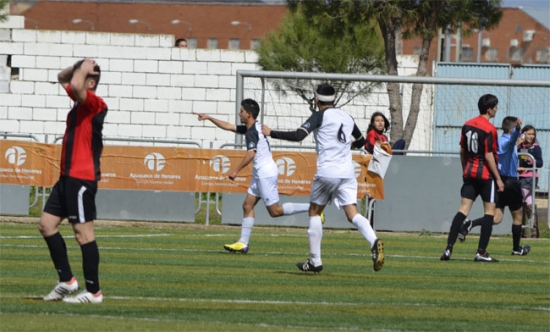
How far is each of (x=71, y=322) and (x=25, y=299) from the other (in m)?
1.37

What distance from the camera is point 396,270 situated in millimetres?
13461

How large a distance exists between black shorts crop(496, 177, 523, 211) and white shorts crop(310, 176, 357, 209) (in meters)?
4.70

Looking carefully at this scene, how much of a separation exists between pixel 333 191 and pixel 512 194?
4.99 m

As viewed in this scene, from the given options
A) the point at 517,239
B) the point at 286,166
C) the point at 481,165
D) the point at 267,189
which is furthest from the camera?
the point at 286,166

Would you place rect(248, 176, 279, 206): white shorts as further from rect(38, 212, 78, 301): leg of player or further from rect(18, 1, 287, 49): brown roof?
rect(18, 1, 287, 49): brown roof

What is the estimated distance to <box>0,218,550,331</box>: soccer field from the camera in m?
8.82

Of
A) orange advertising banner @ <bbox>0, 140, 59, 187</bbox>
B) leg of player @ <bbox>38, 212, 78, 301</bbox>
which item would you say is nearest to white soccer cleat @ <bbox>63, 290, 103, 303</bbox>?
leg of player @ <bbox>38, 212, 78, 301</bbox>

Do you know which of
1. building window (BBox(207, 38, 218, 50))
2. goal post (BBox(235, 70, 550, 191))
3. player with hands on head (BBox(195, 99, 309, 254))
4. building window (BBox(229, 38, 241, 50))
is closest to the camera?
player with hands on head (BBox(195, 99, 309, 254))

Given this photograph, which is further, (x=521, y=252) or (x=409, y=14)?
(x=409, y=14)

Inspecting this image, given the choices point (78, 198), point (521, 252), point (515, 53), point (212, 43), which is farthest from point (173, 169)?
point (515, 53)

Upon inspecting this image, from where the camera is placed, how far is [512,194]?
16.8 metres

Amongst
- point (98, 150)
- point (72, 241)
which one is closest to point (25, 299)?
point (98, 150)

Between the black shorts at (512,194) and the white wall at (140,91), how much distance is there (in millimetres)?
25404

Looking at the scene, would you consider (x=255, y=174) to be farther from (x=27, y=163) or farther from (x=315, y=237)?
(x=27, y=163)
